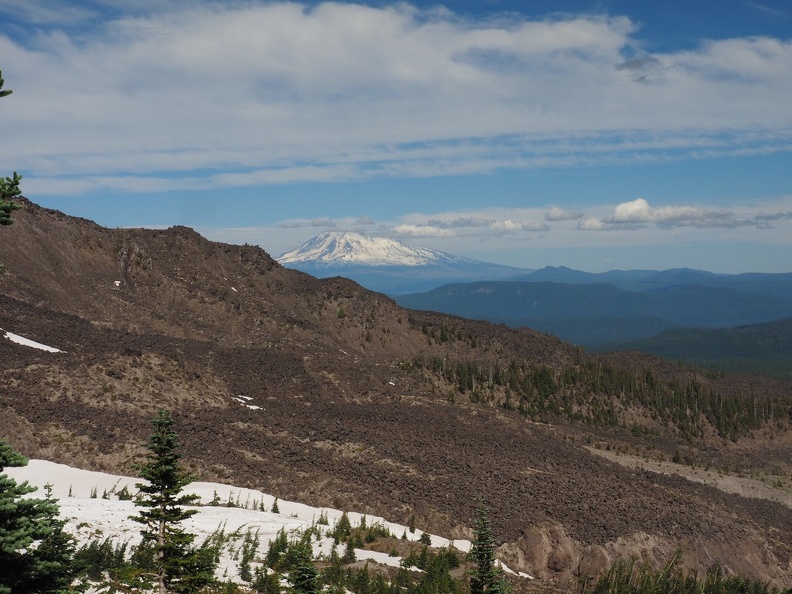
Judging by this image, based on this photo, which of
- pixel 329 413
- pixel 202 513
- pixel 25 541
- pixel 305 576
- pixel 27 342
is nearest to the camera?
Answer: pixel 25 541

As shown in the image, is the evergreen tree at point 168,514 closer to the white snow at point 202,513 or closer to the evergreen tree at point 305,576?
the evergreen tree at point 305,576

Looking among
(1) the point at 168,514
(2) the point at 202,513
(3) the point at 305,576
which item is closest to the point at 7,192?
(1) the point at 168,514

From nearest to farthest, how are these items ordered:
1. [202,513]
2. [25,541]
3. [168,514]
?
[25,541] < [168,514] < [202,513]

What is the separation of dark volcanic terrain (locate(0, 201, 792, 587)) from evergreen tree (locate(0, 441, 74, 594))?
93.7 ft

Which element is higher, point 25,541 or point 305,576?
point 25,541

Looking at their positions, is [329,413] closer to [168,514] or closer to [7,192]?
[168,514]

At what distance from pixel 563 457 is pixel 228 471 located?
95.8ft

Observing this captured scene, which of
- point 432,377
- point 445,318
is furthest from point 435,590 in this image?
point 445,318

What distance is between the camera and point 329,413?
57.0 meters

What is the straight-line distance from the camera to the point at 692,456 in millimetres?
79375

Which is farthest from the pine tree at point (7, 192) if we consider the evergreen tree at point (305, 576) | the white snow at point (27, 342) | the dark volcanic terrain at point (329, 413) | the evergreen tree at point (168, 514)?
the white snow at point (27, 342)

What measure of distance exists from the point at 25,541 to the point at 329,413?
1831 inches

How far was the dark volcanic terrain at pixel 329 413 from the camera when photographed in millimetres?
40906

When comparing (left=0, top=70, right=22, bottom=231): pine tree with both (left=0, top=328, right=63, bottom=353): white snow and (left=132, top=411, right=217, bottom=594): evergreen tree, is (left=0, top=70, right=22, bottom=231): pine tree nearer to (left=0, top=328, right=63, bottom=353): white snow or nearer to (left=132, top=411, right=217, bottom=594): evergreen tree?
(left=132, top=411, right=217, bottom=594): evergreen tree
